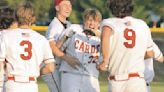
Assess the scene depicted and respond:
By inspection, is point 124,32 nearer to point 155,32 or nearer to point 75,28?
point 75,28

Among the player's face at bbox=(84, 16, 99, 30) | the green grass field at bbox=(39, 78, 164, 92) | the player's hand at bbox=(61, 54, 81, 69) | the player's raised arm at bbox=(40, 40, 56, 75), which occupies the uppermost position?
the player's face at bbox=(84, 16, 99, 30)

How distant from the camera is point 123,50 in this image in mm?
7289

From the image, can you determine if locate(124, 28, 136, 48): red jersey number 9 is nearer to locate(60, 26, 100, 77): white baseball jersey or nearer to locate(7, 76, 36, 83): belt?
locate(7, 76, 36, 83): belt

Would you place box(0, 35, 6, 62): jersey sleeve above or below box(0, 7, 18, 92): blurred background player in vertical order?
below

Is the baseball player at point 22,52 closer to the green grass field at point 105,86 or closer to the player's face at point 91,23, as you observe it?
the player's face at point 91,23

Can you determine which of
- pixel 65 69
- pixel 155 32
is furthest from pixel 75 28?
pixel 155 32

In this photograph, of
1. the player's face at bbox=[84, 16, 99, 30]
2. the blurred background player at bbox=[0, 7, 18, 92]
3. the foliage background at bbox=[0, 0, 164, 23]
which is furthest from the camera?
the foliage background at bbox=[0, 0, 164, 23]

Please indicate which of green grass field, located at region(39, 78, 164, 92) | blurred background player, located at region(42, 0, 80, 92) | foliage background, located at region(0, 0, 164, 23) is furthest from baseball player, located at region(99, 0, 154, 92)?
foliage background, located at region(0, 0, 164, 23)

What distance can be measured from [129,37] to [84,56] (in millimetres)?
1736

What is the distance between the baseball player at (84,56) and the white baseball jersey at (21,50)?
65.2 inches

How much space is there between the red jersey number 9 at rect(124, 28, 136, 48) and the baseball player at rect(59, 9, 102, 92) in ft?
5.05

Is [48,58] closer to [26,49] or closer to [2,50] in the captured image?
[26,49]

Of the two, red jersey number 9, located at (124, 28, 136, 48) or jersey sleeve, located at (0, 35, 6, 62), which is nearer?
jersey sleeve, located at (0, 35, 6, 62)

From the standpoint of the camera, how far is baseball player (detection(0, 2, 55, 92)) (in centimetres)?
721
